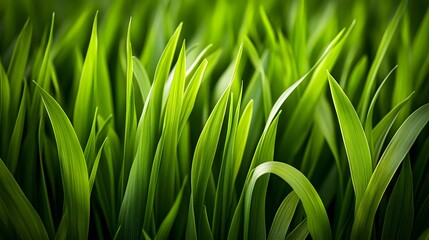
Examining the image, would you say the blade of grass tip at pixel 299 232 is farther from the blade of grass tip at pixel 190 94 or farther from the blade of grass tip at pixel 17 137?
the blade of grass tip at pixel 17 137

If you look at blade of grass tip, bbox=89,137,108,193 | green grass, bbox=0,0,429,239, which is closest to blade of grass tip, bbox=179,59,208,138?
green grass, bbox=0,0,429,239

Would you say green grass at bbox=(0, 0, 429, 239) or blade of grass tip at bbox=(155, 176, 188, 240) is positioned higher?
green grass at bbox=(0, 0, 429, 239)

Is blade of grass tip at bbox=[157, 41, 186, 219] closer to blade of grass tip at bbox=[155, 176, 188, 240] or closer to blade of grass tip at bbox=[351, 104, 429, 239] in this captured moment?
blade of grass tip at bbox=[155, 176, 188, 240]

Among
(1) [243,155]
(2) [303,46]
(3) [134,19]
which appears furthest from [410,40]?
(3) [134,19]

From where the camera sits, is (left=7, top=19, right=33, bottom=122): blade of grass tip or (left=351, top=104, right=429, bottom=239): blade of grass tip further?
(left=7, top=19, right=33, bottom=122): blade of grass tip

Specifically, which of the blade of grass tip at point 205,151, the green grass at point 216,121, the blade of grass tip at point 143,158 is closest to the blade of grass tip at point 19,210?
the green grass at point 216,121

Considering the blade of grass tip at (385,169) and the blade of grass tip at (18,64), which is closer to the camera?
the blade of grass tip at (385,169)

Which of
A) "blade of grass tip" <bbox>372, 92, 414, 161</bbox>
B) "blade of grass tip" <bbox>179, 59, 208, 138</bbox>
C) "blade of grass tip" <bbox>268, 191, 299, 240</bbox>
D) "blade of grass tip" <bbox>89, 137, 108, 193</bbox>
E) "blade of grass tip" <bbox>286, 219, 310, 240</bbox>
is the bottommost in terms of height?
"blade of grass tip" <bbox>286, 219, 310, 240</bbox>

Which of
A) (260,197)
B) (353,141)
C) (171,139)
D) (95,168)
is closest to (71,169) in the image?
(95,168)
